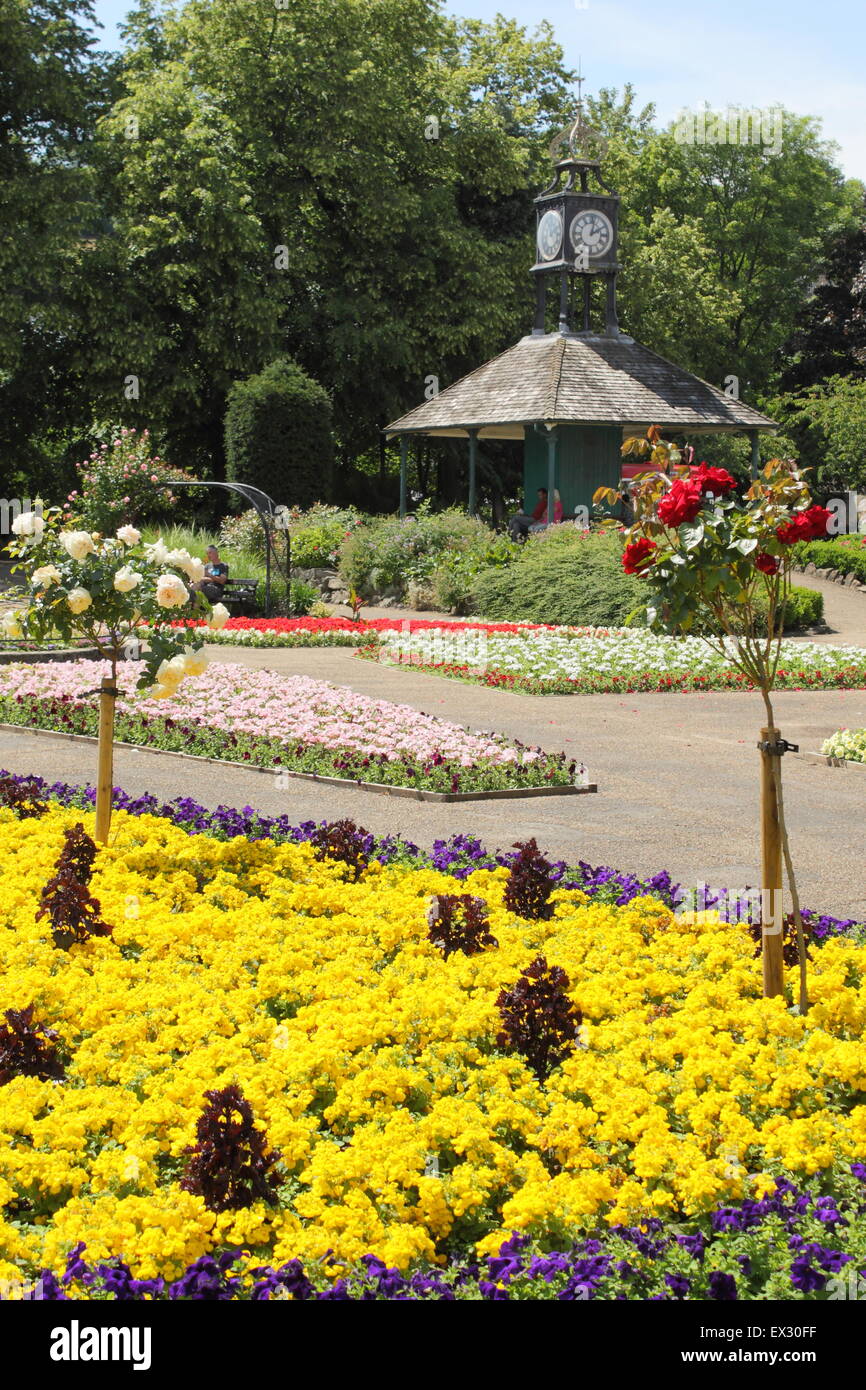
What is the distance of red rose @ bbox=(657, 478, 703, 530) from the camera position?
15.4 feet

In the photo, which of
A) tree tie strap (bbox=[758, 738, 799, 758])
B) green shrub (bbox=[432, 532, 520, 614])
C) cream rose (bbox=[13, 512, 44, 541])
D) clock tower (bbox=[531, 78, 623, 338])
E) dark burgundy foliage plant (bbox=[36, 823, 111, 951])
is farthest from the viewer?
clock tower (bbox=[531, 78, 623, 338])

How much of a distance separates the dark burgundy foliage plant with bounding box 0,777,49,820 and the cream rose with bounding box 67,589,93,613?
6.21 ft

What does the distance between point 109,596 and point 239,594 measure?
57.7ft

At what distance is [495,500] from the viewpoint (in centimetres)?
4369

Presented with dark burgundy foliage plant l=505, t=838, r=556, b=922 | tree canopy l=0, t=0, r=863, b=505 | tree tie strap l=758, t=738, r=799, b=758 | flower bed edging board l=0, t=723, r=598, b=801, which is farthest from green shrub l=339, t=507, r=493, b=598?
tree tie strap l=758, t=738, r=799, b=758

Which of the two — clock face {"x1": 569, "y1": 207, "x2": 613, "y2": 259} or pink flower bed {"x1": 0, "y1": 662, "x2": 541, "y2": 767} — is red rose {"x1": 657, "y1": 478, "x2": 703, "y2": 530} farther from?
clock face {"x1": 569, "y1": 207, "x2": 613, "y2": 259}

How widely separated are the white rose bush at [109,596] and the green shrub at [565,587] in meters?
14.5

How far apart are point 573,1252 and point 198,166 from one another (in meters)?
35.1

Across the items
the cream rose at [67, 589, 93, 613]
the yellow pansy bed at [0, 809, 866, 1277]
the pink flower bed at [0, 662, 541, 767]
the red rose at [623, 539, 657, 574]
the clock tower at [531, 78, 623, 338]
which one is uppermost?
the clock tower at [531, 78, 623, 338]

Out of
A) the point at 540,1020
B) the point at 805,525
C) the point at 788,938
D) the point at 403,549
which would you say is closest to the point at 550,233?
the point at 403,549

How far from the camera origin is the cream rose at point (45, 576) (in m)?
6.78

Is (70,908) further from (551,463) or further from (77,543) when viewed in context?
(551,463)
